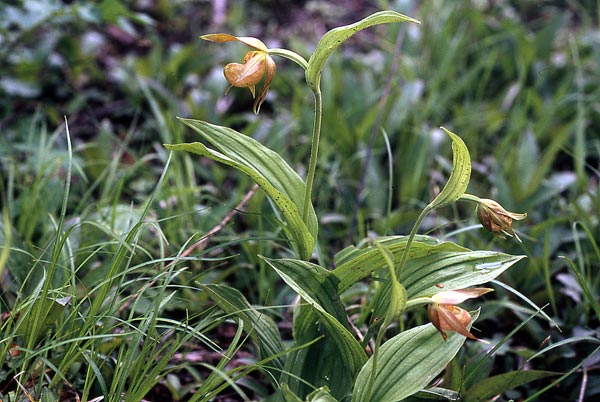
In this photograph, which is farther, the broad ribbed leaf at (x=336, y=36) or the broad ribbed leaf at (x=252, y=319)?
the broad ribbed leaf at (x=252, y=319)

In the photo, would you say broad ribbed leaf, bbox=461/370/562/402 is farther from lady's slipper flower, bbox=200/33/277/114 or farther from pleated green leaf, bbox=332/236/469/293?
lady's slipper flower, bbox=200/33/277/114

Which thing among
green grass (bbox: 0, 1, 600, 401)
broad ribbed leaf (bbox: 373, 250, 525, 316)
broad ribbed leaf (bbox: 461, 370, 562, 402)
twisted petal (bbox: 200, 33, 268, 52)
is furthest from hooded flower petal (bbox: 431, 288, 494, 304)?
twisted petal (bbox: 200, 33, 268, 52)

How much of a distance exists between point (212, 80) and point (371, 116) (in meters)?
0.69

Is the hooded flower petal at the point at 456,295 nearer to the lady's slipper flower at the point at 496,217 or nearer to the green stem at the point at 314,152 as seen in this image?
the lady's slipper flower at the point at 496,217

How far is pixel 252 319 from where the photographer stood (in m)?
1.12

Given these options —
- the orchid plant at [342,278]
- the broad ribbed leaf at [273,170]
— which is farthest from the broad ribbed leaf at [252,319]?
the broad ribbed leaf at [273,170]

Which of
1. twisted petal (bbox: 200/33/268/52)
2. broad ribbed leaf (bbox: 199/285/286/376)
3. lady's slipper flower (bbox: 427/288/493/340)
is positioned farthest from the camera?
broad ribbed leaf (bbox: 199/285/286/376)

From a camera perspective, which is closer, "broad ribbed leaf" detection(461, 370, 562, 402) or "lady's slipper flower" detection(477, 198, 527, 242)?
"lady's slipper flower" detection(477, 198, 527, 242)

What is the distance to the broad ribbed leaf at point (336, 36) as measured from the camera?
94 centimetres

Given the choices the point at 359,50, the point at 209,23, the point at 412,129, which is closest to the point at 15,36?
the point at 209,23

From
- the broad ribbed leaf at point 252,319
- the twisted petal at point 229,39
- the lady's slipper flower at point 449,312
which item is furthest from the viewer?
the broad ribbed leaf at point 252,319

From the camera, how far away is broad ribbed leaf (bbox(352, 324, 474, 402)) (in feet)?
3.32

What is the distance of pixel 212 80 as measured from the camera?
98.0 inches

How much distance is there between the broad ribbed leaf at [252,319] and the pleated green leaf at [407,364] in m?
0.16
